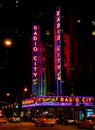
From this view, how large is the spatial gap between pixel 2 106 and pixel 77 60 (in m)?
67.9

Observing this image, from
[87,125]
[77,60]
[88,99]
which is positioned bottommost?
[87,125]

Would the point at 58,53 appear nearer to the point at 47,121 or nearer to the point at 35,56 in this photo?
the point at 35,56

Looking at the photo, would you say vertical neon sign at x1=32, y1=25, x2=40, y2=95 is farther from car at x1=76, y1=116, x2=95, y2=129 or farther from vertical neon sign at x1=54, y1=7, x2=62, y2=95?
car at x1=76, y1=116, x2=95, y2=129

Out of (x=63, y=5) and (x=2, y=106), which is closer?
(x=63, y=5)

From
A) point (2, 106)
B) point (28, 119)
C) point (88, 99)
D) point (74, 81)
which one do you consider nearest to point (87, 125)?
point (88, 99)

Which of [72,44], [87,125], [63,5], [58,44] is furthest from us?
[63,5]

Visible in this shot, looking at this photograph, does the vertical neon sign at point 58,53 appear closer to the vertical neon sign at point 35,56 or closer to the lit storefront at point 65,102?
the lit storefront at point 65,102

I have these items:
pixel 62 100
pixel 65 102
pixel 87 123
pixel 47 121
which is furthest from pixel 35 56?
pixel 87 123

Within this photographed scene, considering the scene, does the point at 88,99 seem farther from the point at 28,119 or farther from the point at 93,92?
the point at 28,119

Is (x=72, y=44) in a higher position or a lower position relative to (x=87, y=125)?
higher

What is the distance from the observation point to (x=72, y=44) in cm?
7644

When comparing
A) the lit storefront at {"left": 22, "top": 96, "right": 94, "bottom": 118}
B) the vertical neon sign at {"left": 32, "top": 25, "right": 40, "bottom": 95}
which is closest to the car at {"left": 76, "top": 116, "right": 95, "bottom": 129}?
the lit storefront at {"left": 22, "top": 96, "right": 94, "bottom": 118}

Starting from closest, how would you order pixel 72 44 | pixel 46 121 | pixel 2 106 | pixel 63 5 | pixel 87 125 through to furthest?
pixel 87 125 < pixel 46 121 < pixel 72 44 < pixel 63 5 < pixel 2 106

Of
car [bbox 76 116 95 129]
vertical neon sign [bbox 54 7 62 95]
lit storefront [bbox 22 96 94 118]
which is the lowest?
car [bbox 76 116 95 129]
